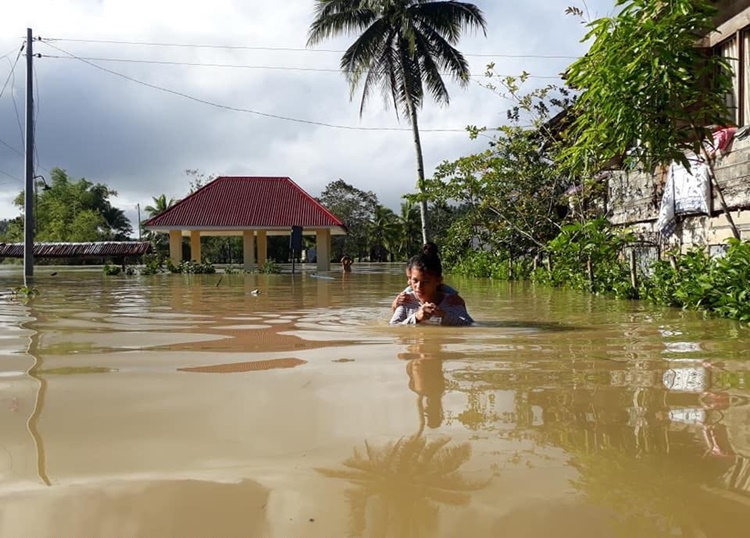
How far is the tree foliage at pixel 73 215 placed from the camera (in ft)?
172

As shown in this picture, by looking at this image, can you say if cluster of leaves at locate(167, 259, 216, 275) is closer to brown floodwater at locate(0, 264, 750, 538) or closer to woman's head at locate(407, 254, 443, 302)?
woman's head at locate(407, 254, 443, 302)

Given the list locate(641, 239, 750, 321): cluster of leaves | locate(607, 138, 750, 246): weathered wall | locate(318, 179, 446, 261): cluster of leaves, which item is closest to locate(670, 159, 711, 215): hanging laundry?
locate(607, 138, 750, 246): weathered wall

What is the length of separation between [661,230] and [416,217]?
4060 centimetres

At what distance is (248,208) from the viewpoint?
92.9 feet

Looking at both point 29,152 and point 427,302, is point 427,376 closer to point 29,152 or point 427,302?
point 427,302

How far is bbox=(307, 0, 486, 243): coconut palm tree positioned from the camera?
22.1 m

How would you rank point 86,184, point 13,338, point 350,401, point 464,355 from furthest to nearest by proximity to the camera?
1. point 86,184
2. point 13,338
3. point 464,355
4. point 350,401

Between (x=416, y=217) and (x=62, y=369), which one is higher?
(x=416, y=217)

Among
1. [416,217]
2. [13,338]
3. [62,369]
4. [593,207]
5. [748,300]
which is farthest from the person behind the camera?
[416,217]

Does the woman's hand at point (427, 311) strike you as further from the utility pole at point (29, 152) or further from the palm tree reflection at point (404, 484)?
the utility pole at point (29, 152)

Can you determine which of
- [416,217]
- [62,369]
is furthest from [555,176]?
[416,217]

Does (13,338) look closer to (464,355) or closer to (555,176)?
(464,355)

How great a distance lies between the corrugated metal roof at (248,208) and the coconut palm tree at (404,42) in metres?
6.37

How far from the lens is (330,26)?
72.9ft
